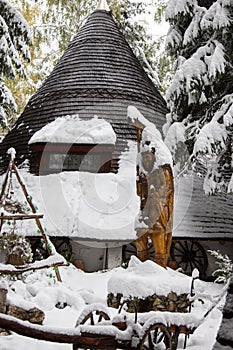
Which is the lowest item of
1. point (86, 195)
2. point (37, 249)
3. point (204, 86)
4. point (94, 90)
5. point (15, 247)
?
point (37, 249)

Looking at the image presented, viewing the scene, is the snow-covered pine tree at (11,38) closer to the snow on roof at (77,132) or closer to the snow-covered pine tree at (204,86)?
the snow on roof at (77,132)

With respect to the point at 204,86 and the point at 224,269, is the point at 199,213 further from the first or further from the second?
the point at 204,86

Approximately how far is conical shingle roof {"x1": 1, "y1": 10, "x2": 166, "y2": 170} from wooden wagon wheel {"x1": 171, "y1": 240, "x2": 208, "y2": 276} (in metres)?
2.92

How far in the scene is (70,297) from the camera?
26.5 feet

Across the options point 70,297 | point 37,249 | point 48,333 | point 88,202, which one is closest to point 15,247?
point 70,297

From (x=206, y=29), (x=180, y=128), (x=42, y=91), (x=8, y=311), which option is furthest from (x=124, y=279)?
(x=42, y=91)

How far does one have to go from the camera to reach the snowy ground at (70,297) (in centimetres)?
571

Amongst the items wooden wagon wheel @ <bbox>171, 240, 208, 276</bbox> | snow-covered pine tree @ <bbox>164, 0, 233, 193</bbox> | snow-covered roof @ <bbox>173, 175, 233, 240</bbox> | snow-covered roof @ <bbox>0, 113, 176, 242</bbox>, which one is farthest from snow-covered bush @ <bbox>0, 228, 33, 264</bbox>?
wooden wagon wheel @ <bbox>171, 240, 208, 276</bbox>

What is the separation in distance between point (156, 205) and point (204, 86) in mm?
4167

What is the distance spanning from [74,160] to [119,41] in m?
4.23

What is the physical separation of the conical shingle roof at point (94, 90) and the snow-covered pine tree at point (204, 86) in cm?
268

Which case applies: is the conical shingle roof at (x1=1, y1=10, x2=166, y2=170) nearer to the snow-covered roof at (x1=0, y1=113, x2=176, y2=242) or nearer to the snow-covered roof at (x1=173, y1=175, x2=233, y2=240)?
the snow-covered roof at (x1=0, y1=113, x2=176, y2=242)

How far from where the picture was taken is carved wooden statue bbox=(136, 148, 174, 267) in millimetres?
5867

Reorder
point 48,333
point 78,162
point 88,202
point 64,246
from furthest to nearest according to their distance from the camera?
point 78,162 → point 64,246 → point 88,202 → point 48,333
